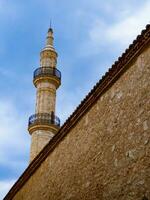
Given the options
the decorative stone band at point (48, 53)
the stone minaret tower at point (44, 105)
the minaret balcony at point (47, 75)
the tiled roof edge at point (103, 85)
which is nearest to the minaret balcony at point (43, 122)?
the stone minaret tower at point (44, 105)

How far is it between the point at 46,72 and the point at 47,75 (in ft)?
1.22

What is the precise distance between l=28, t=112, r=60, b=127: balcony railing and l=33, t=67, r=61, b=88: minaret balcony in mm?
2292

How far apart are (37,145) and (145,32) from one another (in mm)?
19494

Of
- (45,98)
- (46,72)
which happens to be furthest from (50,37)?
(45,98)

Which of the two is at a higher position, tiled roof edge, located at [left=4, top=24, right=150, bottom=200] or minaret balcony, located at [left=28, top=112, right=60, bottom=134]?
minaret balcony, located at [left=28, top=112, right=60, bottom=134]

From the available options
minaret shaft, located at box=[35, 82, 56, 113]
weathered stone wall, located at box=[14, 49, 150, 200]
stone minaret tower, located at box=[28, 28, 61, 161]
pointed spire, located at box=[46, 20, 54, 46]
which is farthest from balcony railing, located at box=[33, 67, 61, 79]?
weathered stone wall, located at box=[14, 49, 150, 200]

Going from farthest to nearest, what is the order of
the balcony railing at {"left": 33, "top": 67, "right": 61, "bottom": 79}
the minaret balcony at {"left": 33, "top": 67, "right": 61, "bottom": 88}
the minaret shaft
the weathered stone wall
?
the balcony railing at {"left": 33, "top": 67, "right": 61, "bottom": 79}, the minaret balcony at {"left": 33, "top": 67, "right": 61, "bottom": 88}, the minaret shaft, the weathered stone wall

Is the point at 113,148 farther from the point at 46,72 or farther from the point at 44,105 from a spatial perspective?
the point at 46,72

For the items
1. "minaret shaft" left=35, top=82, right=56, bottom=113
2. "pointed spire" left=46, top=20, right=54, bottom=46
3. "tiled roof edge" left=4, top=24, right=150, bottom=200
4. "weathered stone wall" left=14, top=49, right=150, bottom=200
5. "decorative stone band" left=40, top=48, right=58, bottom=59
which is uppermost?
"pointed spire" left=46, top=20, right=54, bottom=46

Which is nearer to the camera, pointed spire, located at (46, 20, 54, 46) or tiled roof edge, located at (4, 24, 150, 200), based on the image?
tiled roof edge, located at (4, 24, 150, 200)

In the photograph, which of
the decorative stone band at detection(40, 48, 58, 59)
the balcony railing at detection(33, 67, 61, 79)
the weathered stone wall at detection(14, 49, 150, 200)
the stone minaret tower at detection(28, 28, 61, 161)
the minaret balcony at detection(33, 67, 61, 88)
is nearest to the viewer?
the weathered stone wall at detection(14, 49, 150, 200)

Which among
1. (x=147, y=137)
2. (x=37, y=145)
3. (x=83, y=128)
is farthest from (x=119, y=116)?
(x=37, y=145)

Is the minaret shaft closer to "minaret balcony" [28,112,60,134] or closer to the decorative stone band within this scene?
"minaret balcony" [28,112,60,134]

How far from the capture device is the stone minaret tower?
26.3 metres
